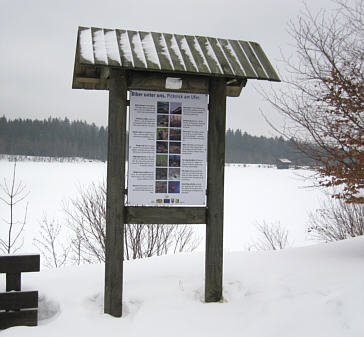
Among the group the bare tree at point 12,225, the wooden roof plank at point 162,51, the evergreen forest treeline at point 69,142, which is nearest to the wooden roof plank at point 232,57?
the wooden roof plank at point 162,51

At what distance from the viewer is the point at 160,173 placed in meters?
4.16

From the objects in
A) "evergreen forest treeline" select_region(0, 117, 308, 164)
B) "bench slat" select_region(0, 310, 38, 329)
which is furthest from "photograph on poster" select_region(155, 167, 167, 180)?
"evergreen forest treeline" select_region(0, 117, 308, 164)

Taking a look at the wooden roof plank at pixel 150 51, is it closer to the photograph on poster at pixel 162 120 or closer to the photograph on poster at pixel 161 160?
the photograph on poster at pixel 162 120

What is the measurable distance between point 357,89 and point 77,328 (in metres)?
4.53

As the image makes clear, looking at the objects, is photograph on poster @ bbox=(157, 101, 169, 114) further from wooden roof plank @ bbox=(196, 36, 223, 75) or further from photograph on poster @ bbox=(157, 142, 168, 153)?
wooden roof plank @ bbox=(196, 36, 223, 75)

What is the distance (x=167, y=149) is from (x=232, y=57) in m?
1.21

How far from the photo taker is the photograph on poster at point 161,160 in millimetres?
4148

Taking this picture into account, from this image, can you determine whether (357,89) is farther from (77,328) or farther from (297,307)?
(77,328)

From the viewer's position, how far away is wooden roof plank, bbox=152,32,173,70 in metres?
3.93

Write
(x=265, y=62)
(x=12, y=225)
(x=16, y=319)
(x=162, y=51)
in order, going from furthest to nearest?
(x=12, y=225)
(x=265, y=62)
(x=162, y=51)
(x=16, y=319)

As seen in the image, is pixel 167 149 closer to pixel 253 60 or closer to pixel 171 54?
pixel 171 54

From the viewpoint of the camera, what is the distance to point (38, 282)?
4.36m

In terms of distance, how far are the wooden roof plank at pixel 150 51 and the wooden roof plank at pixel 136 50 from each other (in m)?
0.04

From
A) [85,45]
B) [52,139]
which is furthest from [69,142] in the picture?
[85,45]
